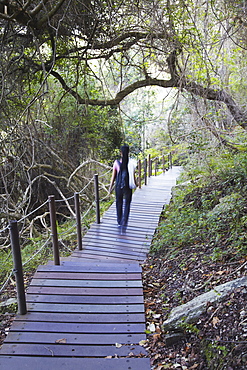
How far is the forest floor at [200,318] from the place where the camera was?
7.98 ft

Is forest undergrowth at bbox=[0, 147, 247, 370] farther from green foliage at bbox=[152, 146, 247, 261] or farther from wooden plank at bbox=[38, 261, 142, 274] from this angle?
wooden plank at bbox=[38, 261, 142, 274]

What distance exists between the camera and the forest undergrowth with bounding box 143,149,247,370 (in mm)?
2539

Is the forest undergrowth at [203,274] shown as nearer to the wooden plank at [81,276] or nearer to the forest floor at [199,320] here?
the forest floor at [199,320]

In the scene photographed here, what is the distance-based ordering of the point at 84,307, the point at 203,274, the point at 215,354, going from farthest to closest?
the point at 203,274 < the point at 84,307 < the point at 215,354

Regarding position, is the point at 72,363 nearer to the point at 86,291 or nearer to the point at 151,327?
the point at 151,327

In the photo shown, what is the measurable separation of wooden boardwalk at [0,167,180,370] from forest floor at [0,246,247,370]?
0.16 m

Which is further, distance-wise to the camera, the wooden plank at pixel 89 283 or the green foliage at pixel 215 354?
the wooden plank at pixel 89 283

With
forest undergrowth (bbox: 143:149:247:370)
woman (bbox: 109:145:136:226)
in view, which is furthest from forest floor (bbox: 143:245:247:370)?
woman (bbox: 109:145:136:226)

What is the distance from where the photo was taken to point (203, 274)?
382 centimetres

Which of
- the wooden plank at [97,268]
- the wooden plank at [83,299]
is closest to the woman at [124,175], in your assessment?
the wooden plank at [97,268]

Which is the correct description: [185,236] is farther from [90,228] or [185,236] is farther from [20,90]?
[20,90]

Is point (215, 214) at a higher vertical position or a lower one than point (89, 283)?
higher

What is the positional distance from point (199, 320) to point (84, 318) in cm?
118

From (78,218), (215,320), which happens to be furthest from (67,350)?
(78,218)
